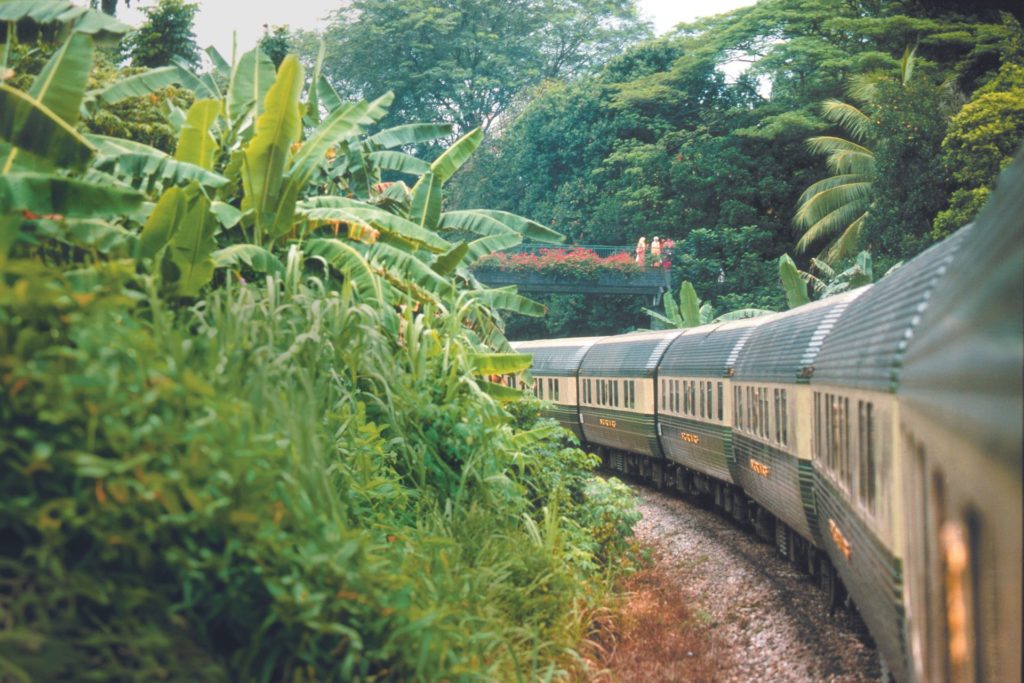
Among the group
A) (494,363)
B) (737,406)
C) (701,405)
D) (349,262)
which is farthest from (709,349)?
(349,262)

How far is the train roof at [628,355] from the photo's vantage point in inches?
795

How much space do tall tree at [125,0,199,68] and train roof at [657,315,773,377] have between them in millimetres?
9286

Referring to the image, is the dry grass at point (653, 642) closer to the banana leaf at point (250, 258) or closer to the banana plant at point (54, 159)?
the banana leaf at point (250, 258)

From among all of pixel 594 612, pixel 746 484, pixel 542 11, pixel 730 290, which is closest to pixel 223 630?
pixel 594 612

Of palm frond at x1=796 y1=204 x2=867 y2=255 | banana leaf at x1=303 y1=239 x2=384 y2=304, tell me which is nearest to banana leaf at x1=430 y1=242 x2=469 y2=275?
banana leaf at x1=303 y1=239 x2=384 y2=304

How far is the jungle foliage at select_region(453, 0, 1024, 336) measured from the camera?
28453 millimetres

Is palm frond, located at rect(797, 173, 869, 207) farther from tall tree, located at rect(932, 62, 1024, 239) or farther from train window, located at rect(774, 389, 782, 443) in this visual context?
train window, located at rect(774, 389, 782, 443)

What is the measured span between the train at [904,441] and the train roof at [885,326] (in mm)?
22

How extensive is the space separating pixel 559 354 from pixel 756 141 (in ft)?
58.5

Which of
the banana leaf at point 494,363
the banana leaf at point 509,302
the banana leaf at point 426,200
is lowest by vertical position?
the banana leaf at point 494,363

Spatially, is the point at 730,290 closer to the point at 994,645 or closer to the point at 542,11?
the point at 542,11

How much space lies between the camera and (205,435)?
4.48 meters

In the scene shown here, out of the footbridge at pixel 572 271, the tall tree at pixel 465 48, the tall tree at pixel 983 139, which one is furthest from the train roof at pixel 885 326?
the tall tree at pixel 465 48

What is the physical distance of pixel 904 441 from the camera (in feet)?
18.3
